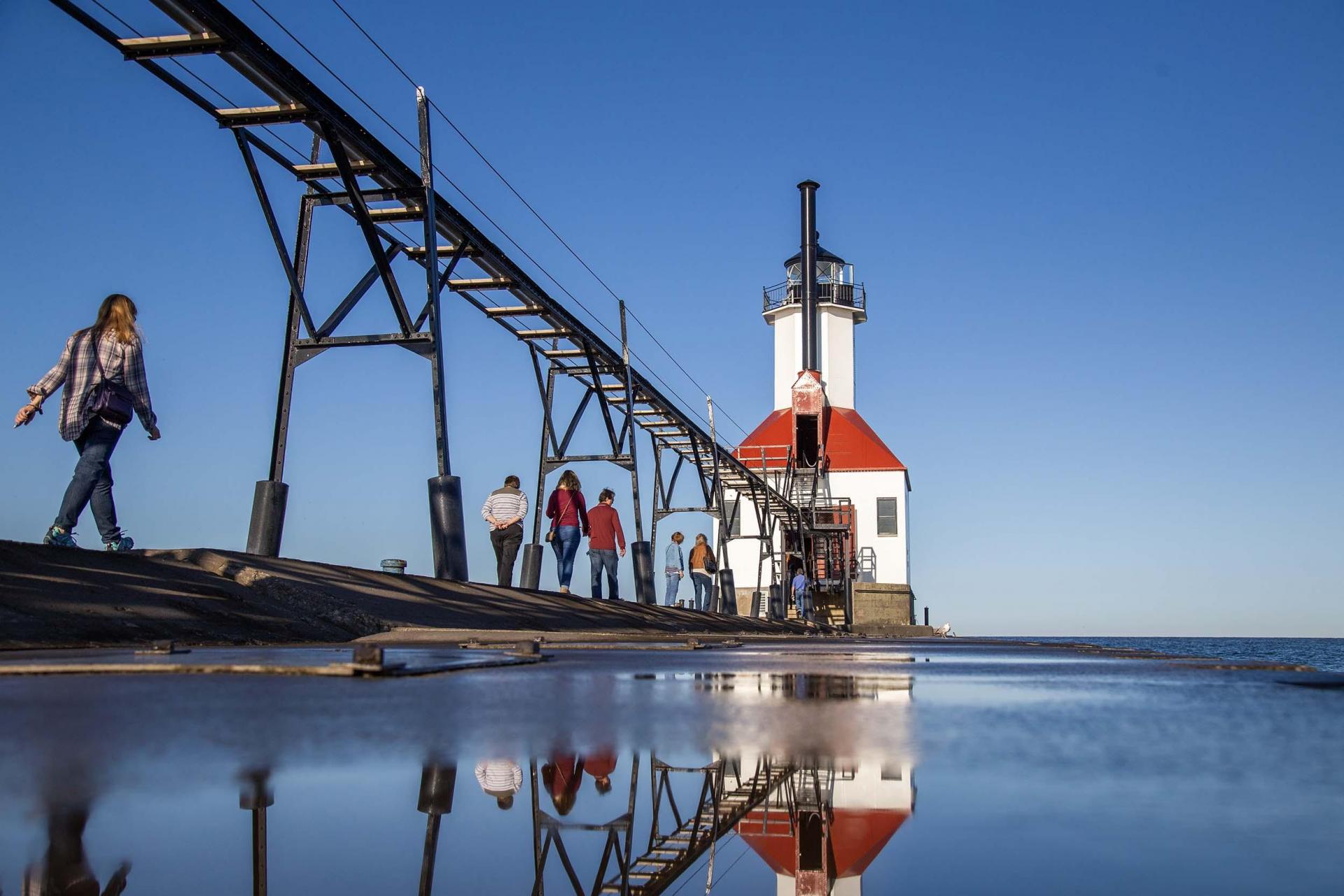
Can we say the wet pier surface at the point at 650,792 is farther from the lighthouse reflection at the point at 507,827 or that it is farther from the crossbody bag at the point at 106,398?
the crossbody bag at the point at 106,398

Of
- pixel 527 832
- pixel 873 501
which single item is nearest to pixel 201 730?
pixel 527 832

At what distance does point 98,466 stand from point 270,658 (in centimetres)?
390

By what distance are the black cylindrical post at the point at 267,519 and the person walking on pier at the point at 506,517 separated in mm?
3516

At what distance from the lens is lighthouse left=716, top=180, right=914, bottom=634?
37.9 meters

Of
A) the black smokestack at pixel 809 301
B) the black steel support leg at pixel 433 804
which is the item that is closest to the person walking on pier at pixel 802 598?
the black smokestack at pixel 809 301

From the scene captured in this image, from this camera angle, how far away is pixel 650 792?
145 centimetres

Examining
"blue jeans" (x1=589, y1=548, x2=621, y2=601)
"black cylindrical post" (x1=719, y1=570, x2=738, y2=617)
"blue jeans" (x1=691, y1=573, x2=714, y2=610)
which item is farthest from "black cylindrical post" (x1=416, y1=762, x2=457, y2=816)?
"black cylindrical post" (x1=719, y1=570, x2=738, y2=617)

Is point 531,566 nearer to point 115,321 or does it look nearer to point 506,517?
point 506,517

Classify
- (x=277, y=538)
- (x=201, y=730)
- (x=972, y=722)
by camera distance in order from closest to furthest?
(x=201, y=730) → (x=972, y=722) → (x=277, y=538)

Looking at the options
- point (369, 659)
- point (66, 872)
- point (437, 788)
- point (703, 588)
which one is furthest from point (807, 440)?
point (66, 872)

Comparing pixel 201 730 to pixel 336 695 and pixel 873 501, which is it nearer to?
pixel 336 695

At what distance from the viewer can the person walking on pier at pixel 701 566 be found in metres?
23.0

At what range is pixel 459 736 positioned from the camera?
1.87m

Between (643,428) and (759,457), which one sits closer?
(643,428)
